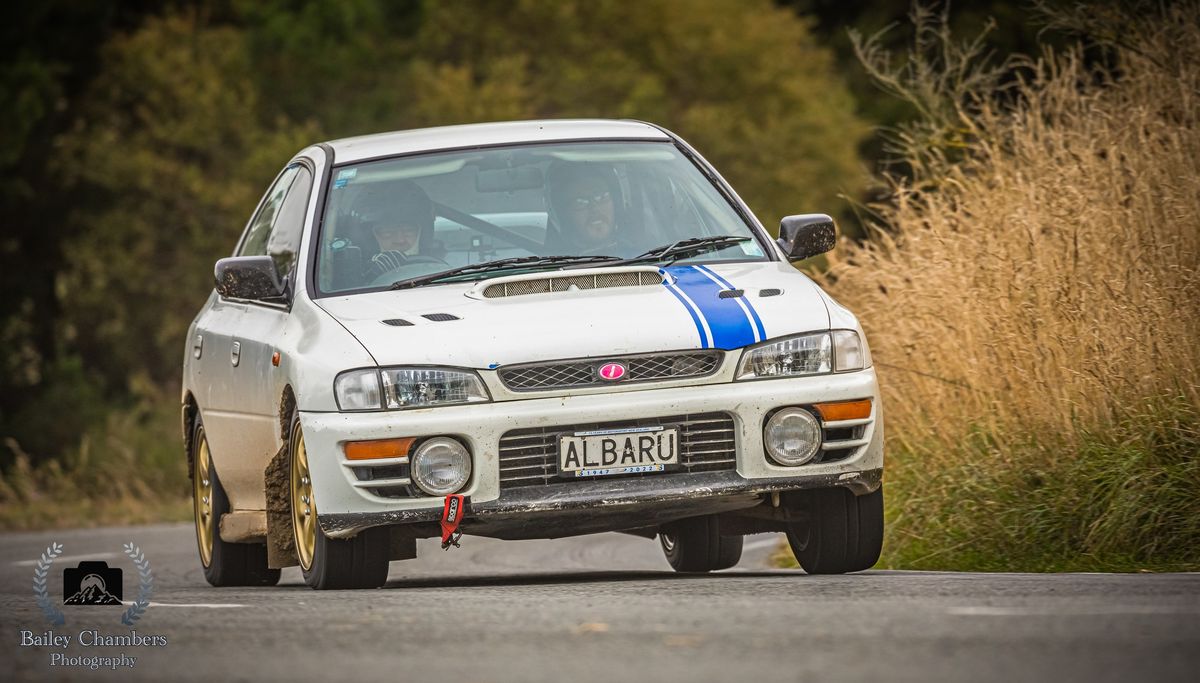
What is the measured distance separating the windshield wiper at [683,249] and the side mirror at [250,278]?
1.33 meters

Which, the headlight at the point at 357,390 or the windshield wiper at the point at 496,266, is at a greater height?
the windshield wiper at the point at 496,266

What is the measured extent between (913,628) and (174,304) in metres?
36.3

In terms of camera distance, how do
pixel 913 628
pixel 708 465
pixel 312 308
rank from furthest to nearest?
pixel 312 308, pixel 708 465, pixel 913 628

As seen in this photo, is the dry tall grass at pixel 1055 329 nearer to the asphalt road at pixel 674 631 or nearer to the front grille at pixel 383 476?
the asphalt road at pixel 674 631

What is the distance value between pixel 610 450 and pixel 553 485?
0.23 meters

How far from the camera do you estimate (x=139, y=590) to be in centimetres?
994

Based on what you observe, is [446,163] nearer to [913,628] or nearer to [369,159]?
[369,159]

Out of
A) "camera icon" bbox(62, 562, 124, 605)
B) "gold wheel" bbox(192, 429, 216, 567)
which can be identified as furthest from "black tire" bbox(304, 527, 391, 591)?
"gold wheel" bbox(192, 429, 216, 567)

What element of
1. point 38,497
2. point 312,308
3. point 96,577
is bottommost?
point 38,497

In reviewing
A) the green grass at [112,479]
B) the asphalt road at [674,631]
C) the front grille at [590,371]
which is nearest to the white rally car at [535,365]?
the front grille at [590,371]

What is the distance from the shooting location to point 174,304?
41.2 meters

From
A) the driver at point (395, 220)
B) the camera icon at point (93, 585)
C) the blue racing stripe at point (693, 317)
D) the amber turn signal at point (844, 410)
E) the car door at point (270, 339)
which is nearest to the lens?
the blue racing stripe at point (693, 317)

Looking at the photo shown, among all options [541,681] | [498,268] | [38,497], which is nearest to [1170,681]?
[541,681]

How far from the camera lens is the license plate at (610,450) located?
769 centimetres
